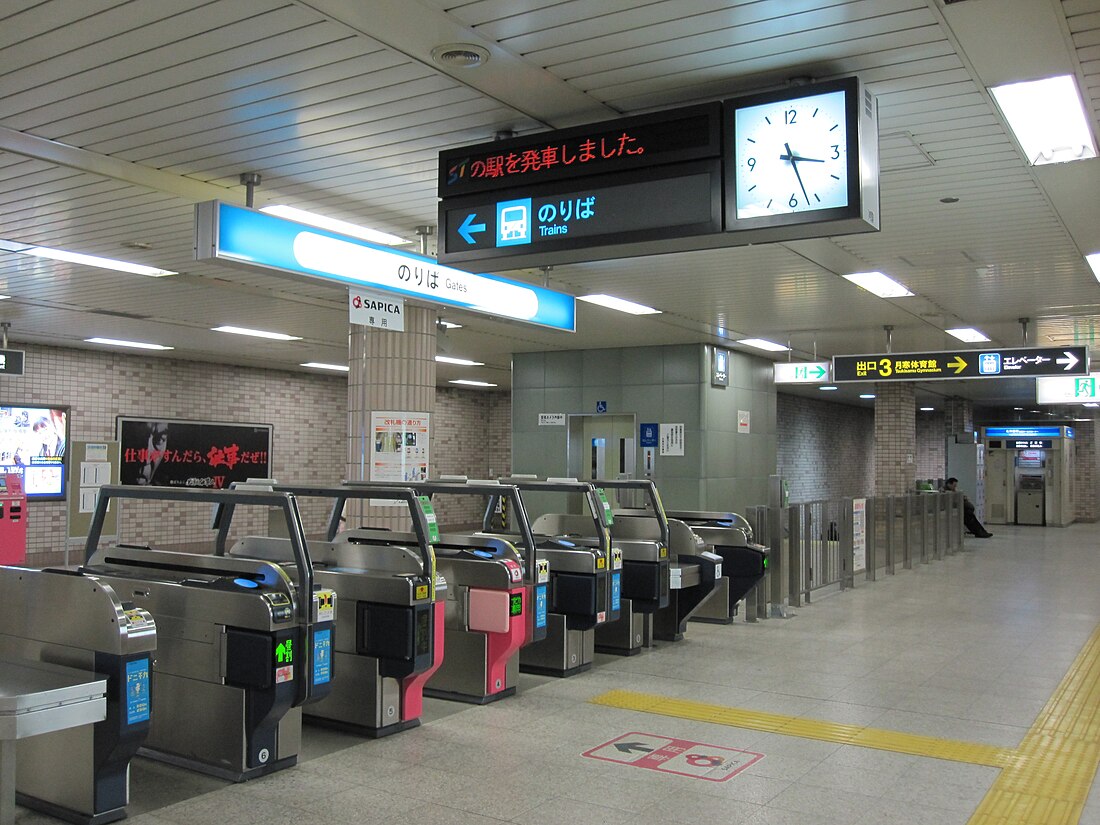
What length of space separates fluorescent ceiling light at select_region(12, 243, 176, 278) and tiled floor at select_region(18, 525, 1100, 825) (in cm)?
463

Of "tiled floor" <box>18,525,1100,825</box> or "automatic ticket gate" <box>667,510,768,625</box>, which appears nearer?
"tiled floor" <box>18,525,1100,825</box>

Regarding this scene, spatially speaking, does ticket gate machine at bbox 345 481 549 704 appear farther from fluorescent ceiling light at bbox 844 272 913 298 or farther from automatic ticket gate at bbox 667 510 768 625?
fluorescent ceiling light at bbox 844 272 913 298

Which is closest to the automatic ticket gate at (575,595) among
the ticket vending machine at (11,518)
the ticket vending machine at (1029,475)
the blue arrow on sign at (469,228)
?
the blue arrow on sign at (469,228)

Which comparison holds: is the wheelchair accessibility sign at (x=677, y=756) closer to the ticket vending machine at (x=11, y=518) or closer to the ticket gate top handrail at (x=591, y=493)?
the ticket gate top handrail at (x=591, y=493)

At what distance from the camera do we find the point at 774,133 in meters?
3.96

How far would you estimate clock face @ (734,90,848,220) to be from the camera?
3857 millimetres

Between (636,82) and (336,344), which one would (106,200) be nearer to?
(636,82)

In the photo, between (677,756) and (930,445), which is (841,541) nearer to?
(677,756)

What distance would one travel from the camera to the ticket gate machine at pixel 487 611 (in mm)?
5988

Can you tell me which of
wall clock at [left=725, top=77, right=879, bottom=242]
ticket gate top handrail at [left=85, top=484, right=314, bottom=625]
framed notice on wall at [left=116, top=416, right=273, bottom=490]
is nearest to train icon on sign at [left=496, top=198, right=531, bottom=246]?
wall clock at [left=725, top=77, right=879, bottom=242]

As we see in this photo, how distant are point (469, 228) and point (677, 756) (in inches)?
114

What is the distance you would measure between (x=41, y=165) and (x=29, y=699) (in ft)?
10.7

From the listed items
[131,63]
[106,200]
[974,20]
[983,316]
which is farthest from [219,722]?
[983,316]

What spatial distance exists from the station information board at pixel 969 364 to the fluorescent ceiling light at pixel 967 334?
1.66m
